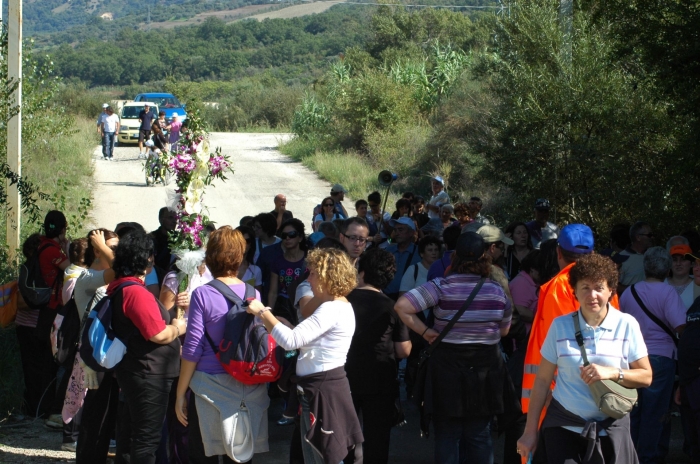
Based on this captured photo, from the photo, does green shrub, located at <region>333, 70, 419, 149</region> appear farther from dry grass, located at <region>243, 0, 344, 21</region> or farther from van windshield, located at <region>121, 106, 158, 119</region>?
dry grass, located at <region>243, 0, 344, 21</region>

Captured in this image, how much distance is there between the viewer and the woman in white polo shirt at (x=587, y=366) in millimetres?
4211

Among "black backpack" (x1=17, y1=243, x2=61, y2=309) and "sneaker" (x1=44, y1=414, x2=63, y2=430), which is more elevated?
"black backpack" (x1=17, y1=243, x2=61, y2=309)

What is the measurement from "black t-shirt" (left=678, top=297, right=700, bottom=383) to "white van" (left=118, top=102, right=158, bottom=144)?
25.5 meters

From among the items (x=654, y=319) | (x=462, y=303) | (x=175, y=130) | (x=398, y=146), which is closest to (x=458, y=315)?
(x=462, y=303)

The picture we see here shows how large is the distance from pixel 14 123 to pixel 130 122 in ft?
63.4

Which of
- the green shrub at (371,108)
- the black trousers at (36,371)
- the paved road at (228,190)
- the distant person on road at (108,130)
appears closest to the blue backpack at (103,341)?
the black trousers at (36,371)

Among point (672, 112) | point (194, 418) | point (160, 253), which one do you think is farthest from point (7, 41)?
point (672, 112)

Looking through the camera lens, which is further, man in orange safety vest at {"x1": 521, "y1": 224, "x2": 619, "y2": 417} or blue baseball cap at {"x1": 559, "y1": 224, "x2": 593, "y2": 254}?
blue baseball cap at {"x1": 559, "y1": 224, "x2": 593, "y2": 254}

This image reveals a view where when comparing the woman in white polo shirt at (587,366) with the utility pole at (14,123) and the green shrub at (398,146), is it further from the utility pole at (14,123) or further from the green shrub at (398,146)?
the green shrub at (398,146)

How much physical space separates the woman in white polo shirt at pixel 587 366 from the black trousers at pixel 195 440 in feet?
6.61

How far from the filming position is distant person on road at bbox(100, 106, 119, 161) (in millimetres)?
24812

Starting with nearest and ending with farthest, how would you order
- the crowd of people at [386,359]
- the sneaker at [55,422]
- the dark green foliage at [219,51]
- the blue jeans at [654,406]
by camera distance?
the crowd of people at [386,359] → the blue jeans at [654,406] → the sneaker at [55,422] → the dark green foliage at [219,51]

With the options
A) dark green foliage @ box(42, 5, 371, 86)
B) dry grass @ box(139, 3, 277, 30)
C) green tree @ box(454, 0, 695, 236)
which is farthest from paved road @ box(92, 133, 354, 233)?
→ dry grass @ box(139, 3, 277, 30)

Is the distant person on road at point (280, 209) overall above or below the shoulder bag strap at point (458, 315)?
below
